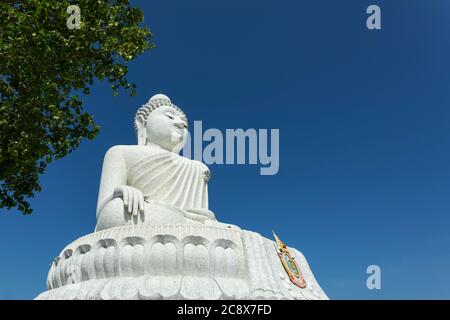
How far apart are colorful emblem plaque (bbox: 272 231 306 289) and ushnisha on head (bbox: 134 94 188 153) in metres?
2.59

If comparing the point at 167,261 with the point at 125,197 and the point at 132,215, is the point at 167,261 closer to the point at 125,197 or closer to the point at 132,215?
the point at 132,215

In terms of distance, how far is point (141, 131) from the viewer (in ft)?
25.9

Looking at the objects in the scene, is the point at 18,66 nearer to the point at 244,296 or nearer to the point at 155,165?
the point at 155,165

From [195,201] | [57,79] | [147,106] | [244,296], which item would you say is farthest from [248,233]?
[57,79]

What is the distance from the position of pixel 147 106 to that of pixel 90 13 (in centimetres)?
255

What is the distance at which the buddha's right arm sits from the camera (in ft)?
21.3

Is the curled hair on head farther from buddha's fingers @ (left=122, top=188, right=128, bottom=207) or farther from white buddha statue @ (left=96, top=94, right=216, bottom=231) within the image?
buddha's fingers @ (left=122, top=188, right=128, bottom=207)

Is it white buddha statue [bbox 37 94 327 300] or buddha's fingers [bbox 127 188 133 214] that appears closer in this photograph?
white buddha statue [bbox 37 94 327 300]

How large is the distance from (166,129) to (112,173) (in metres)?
1.32

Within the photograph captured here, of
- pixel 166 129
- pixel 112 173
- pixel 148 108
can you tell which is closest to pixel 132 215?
pixel 112 173

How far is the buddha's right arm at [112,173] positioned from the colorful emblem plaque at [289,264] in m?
2.28

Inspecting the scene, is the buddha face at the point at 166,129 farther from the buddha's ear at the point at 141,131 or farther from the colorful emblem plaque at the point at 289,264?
the colorful emblem plaque at the point at 289,264

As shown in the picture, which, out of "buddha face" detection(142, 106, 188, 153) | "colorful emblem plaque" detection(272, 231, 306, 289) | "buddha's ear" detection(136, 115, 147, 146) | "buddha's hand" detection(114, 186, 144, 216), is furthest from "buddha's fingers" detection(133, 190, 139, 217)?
"buddha's ear" detection(136, 115, 147, 146)
